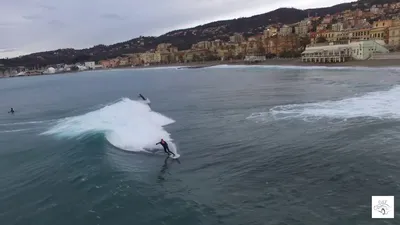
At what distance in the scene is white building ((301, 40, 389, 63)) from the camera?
88.6 m

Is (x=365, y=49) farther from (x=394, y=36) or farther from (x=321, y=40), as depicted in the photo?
(x=321, y=40)

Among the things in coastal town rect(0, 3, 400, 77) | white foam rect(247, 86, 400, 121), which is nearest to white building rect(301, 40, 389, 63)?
coastal town rect(0, 3, 400, 77)

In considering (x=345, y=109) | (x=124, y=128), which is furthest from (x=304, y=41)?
(x=124, y=128)

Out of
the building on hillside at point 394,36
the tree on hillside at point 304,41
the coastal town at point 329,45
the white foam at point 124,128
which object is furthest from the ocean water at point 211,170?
the tree on hillside at point 304,41

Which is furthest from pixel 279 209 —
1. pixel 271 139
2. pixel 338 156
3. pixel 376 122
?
pixel 376 122

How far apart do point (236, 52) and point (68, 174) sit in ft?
528

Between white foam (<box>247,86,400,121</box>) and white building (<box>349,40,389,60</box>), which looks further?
white building (<box>349,40,389,60</box>)

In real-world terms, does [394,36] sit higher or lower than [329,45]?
higher

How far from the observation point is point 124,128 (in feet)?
77.0

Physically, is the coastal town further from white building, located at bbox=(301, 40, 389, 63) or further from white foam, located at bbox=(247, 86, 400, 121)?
white foam, located at bbox=(247, 86, 400, 121)

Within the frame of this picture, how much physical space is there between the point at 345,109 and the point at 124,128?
15777 millimetres

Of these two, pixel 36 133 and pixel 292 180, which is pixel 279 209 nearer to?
pixel 292 180

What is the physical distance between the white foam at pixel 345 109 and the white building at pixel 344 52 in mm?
63117

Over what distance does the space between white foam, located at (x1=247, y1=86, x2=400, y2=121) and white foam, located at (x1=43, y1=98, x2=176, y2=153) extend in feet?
24.0
